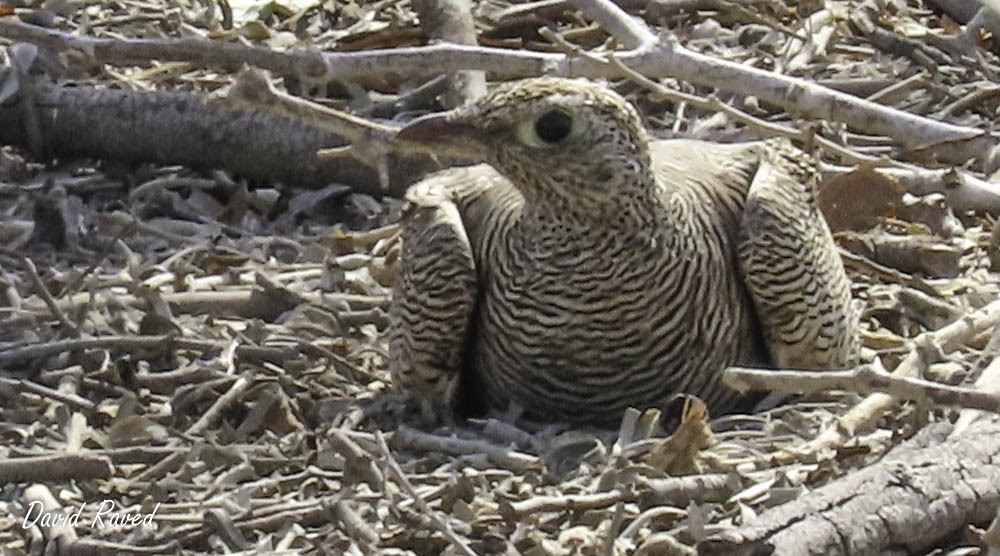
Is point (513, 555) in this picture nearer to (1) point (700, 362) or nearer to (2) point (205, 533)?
(2) point (205, 533)

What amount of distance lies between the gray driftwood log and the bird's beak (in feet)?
4.56

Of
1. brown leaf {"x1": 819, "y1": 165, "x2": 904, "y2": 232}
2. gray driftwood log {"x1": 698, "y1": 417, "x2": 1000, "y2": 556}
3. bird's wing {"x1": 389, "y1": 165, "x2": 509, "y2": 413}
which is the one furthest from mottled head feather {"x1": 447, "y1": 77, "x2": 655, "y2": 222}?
brown leaf {"x1": 819, "y1": 165, "x2": 904, "y2": 232}

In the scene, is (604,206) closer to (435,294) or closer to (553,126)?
(553,126)

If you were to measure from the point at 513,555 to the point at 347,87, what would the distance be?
3.66 meters

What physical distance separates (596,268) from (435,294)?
467mm

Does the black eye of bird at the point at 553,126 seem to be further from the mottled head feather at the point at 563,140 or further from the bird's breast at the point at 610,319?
the bird's breast at the point at 610,319

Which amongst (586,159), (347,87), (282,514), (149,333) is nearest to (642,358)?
(586,159)

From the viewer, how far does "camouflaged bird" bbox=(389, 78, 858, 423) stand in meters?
5.01

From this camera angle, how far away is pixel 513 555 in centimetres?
418

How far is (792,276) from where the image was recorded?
5.27m

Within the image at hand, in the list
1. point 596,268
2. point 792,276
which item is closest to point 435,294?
point 596,268

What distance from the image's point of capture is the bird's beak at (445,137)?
5.00m

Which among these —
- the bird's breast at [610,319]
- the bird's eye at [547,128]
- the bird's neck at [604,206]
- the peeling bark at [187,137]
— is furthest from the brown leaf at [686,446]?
the peeling bark at [187,137]

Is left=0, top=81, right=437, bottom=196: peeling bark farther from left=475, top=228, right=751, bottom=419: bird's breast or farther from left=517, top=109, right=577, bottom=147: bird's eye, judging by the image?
left=517, top=109, right=577, bottom=147: bird's eye
